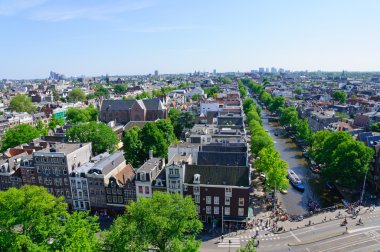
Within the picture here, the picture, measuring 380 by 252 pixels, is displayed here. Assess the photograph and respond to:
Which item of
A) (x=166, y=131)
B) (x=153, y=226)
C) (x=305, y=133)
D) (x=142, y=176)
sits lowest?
(x=305, y=133)

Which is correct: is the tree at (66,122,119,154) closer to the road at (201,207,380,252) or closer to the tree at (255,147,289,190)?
the tree at (255,147,289,190)

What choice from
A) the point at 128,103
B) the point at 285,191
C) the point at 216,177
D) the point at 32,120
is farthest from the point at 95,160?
the point at 32,120

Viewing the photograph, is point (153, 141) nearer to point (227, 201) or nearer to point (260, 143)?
point (260, 143)

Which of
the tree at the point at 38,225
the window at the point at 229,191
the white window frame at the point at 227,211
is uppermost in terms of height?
the tree at the point at 38,225

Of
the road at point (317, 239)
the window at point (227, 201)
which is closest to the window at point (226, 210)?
the window at point (227, 201)

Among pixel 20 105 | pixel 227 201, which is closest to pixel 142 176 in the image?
pixel 227 201

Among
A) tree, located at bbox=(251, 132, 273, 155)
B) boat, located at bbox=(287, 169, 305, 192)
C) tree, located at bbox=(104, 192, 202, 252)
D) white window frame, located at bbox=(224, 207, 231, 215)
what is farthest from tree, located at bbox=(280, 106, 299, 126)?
tree, located at bbox=(104, 192, 202, 252)

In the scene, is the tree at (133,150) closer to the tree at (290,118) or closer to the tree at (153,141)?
the tree at (153,141)
